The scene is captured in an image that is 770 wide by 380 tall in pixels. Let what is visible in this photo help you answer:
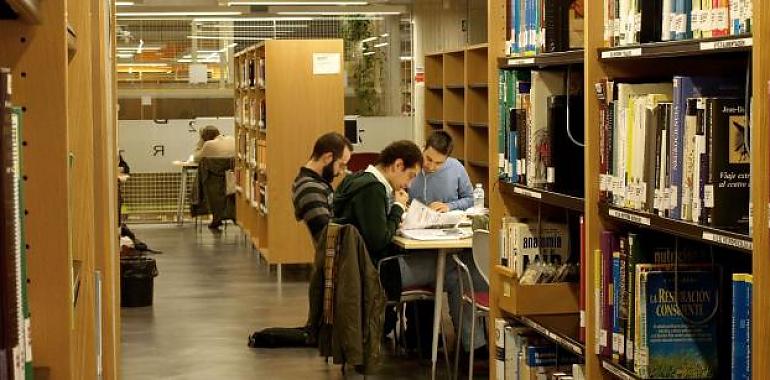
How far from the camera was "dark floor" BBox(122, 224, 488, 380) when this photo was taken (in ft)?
23.6

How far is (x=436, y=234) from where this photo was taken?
6805 mm

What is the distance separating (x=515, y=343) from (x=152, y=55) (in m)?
12.4

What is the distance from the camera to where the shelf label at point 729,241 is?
2697 millimetres

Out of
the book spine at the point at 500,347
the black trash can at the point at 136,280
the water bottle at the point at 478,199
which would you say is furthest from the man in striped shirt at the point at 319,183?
the book spine at the point at 500,347

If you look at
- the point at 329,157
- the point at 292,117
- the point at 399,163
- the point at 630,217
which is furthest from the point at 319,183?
the point at 630,217

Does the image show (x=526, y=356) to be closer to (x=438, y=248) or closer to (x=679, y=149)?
(x=679, y=149)

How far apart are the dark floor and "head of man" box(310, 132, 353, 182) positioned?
120 centimetres

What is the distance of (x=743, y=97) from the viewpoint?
2973 mm

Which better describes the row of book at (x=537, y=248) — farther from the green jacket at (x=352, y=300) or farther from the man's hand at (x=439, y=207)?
the man's hand at (x=439, y=207)

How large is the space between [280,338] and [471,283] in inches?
82.2

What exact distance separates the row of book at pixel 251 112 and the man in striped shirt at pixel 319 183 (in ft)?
9.21

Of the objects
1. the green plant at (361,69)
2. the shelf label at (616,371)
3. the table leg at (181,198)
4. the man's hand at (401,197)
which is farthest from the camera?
the green plant at (361,69)

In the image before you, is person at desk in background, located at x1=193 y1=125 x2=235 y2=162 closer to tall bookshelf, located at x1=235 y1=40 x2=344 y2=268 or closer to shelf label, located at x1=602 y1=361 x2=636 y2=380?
tall bookshelf, located at x1=235 y1=40 x2=344 y2=268

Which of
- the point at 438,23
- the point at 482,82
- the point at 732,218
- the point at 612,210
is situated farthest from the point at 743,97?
the point at 438,23
